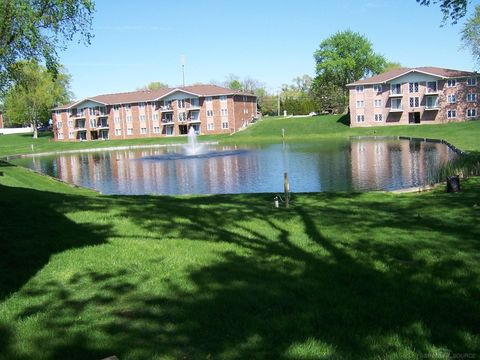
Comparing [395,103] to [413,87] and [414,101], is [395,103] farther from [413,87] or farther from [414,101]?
[413,87]

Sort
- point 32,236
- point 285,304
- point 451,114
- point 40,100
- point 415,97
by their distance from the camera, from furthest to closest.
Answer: point 40,100
point 415,97
point 451,114
point 32,236
point 285,304

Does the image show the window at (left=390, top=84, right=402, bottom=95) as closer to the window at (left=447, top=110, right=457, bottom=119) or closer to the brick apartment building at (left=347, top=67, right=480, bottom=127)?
the brick apartment building at (left=347, top=67, right=480, bottom=127)

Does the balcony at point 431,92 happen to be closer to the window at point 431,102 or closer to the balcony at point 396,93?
the window at point 431,102

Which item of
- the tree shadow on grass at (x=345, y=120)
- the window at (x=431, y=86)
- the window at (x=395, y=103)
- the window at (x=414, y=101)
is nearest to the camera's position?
the window at (x=431, y=86)

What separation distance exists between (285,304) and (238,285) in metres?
0.86

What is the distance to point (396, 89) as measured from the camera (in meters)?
83.1

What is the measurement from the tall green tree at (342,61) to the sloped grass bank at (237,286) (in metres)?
101

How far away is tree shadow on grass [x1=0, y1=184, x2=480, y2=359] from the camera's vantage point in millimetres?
4758

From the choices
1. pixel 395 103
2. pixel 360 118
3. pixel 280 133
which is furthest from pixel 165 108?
pixel 395 103

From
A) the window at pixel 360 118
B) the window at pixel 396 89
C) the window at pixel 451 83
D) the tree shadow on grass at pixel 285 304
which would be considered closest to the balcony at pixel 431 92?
the window at pixel 451 83

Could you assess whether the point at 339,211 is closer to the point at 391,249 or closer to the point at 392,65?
the point at 391,249

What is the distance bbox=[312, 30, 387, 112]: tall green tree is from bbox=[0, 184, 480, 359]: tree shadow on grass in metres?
103

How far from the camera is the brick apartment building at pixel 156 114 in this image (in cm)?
9412

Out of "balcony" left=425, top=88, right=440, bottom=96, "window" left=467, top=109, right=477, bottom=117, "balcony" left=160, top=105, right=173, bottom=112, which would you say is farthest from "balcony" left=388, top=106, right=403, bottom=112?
"balcony" left=160, top=105, right=173, bottom=112
